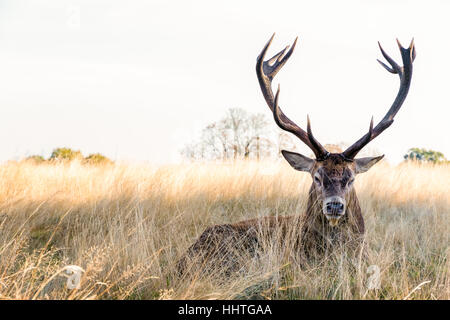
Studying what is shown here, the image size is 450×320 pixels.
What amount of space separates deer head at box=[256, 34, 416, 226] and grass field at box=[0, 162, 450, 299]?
51cm

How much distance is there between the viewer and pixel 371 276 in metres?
3.64

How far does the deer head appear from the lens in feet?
13.5

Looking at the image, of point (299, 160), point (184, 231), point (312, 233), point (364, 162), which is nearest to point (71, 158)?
point (184, 231)

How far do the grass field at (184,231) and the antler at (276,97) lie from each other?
0.78 meters

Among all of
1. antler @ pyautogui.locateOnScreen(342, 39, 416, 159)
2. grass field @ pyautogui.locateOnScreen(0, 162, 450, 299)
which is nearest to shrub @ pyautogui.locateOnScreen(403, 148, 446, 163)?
grass field @ pyautogui.locateOnScreen(0, 162, 450, 299)

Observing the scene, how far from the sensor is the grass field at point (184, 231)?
358 centimetres

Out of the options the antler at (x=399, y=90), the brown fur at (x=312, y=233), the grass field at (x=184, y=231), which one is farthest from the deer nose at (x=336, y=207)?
the antler at (x=399, y=90)

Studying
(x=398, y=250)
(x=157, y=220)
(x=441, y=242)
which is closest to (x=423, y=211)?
(x=441, y=242)

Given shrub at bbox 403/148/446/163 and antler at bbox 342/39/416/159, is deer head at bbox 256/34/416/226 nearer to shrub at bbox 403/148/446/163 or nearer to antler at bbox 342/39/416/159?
antler at bbox 342/39/416/159

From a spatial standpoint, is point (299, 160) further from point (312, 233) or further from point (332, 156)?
point (312, 233)

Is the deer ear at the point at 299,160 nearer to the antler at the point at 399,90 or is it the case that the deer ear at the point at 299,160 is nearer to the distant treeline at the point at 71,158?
the antler at the point at 399,90
